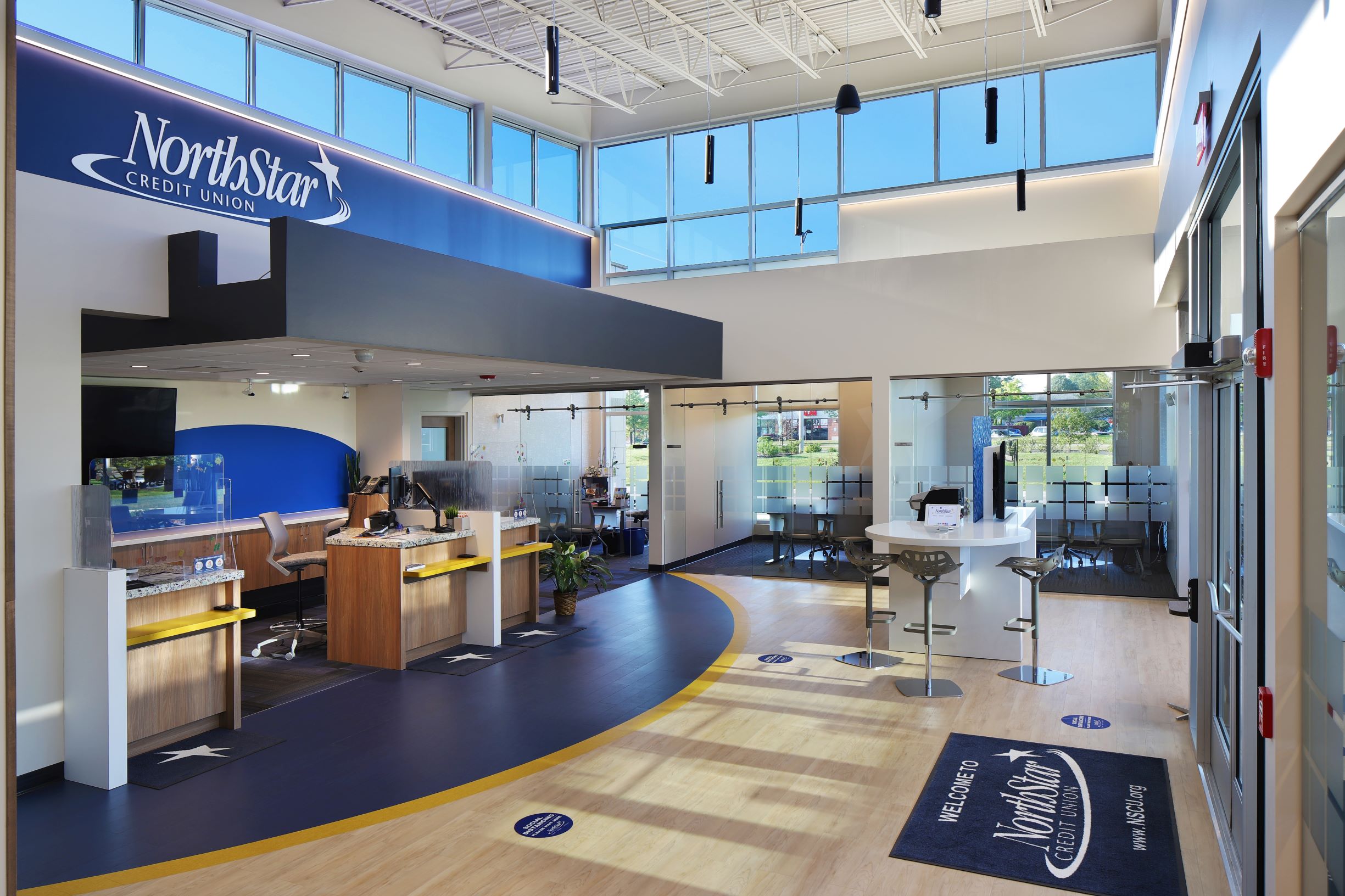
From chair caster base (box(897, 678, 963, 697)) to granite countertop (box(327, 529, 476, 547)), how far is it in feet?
13.2

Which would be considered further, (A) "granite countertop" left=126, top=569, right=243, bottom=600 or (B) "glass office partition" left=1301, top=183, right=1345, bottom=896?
(A) "granite countertop" left=126, top=569, right=243, bottom=600

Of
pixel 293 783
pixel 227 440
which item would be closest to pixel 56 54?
pixel 227 440

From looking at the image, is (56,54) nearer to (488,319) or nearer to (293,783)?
(488,319)

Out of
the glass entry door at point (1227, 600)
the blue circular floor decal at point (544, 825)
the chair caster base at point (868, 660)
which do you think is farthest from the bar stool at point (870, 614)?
the blue circular floor decal at point (544, 825)

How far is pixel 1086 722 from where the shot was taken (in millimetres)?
5605

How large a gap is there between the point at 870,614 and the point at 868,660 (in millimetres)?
443

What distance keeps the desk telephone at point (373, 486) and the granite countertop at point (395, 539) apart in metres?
2.81

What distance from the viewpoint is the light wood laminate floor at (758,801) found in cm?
368

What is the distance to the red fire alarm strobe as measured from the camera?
244cm

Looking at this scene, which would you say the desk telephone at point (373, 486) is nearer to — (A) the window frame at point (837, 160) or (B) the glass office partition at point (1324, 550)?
(A) the window frame at point (837, 160)

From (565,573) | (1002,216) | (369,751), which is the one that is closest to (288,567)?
(565,573)

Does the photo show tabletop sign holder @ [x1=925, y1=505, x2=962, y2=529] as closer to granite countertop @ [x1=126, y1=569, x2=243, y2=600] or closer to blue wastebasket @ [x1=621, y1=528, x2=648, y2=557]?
granite countertop @ [x1=126, y1=569, x2=243, y2=600]

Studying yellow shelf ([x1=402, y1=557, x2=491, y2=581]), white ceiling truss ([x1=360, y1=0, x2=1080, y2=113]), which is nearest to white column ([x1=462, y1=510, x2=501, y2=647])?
yellow shelf ([x1=402, y1=557, x2=491, y2=581])

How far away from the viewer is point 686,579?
37.2ft
